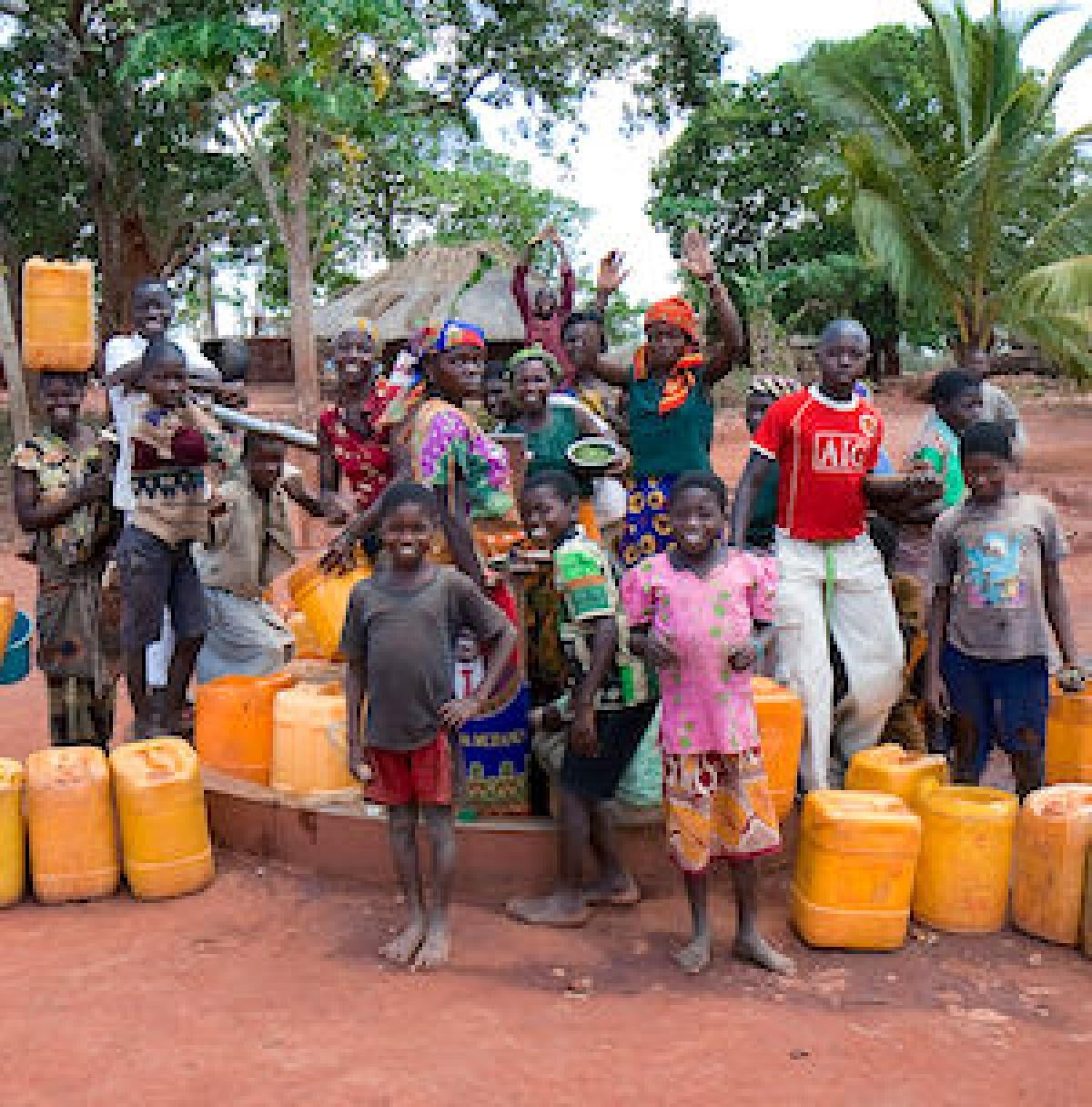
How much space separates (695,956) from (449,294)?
14.8 metres

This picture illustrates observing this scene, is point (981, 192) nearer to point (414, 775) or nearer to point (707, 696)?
point (707, 696)

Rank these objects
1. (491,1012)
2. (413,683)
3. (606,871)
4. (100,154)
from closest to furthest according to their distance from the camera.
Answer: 1. (491,1012)
2. (413,683)
3. (606,871)
4. (100,154)

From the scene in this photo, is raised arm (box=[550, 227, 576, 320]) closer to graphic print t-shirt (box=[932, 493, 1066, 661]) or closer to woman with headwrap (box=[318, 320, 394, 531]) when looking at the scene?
woman with headwrap (box=[318, 320, 394, 531])

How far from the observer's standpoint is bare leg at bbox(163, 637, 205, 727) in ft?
16.8

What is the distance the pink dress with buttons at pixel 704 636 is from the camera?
3.76 m

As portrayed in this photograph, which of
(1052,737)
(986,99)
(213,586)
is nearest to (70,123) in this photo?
(986,99)

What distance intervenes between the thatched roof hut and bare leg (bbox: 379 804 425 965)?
540 inches

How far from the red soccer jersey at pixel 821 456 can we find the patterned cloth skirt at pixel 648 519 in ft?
1.64

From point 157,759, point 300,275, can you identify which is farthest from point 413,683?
point 300,275

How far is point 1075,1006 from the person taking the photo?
3641 millimetres

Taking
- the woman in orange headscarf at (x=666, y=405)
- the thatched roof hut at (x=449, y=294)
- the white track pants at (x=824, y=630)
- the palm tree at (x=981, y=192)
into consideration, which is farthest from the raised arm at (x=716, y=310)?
the thatched roof hut at (x=449, y=294)

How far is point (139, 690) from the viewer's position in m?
5.14

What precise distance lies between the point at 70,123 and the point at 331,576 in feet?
43.4

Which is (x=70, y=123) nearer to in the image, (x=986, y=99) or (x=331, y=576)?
(x=986, y=99)
